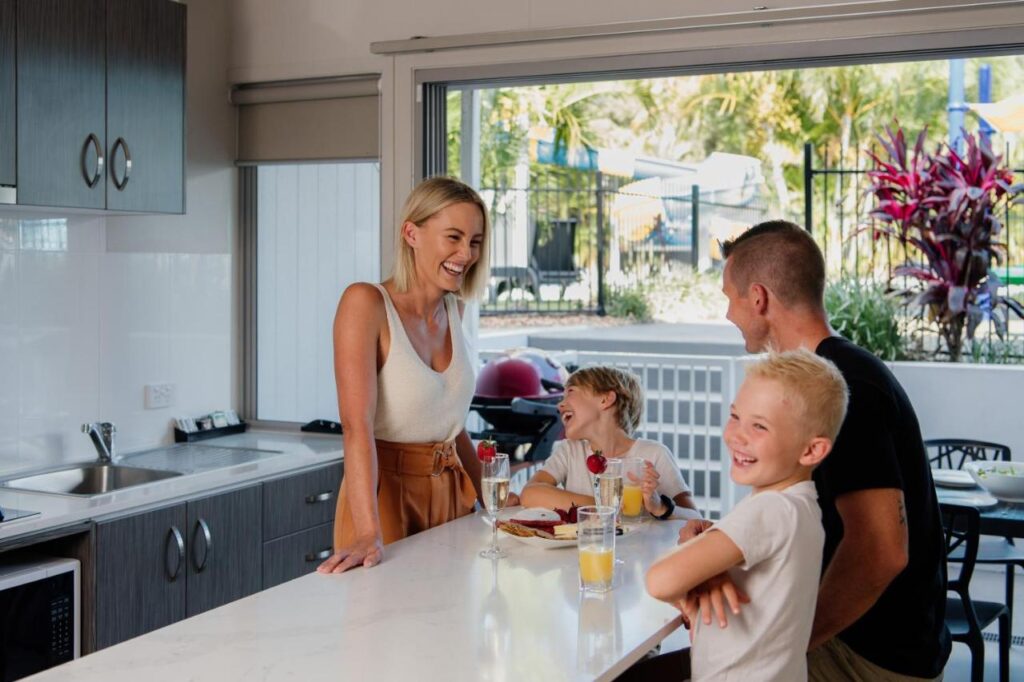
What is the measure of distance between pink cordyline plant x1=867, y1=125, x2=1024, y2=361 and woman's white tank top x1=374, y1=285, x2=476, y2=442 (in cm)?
502

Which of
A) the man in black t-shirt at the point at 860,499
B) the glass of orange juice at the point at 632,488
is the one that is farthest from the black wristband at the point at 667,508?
the man in black t-shirt at the point at 860,499

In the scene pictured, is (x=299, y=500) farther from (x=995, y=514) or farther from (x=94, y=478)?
(x=995, y=514)

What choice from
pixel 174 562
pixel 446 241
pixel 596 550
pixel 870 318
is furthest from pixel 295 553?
pixel 870 318

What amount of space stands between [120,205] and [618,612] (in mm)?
2373

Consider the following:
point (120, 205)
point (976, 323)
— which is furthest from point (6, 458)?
point (976, 323)

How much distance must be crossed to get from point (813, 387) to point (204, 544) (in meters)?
2.27

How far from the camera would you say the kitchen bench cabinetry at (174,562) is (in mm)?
3139

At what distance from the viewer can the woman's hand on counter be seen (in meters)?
2.16

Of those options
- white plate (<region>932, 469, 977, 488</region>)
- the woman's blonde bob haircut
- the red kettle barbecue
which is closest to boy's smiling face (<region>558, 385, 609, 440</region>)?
the woman's blonde bob haircut

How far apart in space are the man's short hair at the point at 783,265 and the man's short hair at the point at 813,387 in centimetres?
33

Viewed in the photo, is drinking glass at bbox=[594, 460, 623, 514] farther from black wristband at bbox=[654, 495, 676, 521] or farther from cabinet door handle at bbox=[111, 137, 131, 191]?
cabinet door handle at bbox=[111, 137, 131, 191]

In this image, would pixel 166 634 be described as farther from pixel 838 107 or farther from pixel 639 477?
pixel 838 107

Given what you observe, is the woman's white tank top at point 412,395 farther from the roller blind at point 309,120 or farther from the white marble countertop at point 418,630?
the roller blind at point 309,120

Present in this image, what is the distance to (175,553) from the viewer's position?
3.35 meters
